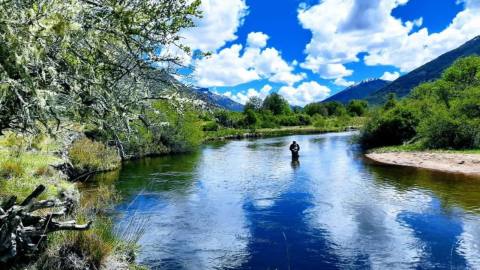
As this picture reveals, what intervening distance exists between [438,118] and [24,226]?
4449 cm

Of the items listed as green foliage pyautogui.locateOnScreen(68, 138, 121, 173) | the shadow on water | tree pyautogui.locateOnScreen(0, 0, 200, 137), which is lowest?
the shadow on water

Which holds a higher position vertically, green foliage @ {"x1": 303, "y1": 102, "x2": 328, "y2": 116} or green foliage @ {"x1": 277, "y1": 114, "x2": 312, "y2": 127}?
green foliage @ {"x1": 303, "y1": 102, "x2": 328, "y2": 116}

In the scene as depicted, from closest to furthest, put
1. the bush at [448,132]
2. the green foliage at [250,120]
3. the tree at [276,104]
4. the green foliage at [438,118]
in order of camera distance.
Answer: the bush at [448,132], the green foliage at [438,118], the green foliage at [250,120], the tree at [276,104]

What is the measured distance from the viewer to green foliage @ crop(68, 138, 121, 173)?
32719 mm

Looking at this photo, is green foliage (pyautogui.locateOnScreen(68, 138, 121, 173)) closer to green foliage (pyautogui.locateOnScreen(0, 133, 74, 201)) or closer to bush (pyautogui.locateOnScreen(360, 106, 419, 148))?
green foliage (pyautogui.locateOnScreen(0, 133, 74, 201))

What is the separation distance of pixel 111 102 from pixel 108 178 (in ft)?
88.3

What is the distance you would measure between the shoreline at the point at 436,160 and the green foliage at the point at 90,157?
25.3 meters

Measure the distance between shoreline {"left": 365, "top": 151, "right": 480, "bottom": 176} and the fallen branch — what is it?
100 ft

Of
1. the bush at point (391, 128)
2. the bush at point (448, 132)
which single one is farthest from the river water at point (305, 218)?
the bush at point (391, 128)

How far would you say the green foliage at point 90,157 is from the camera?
3272 centimetres

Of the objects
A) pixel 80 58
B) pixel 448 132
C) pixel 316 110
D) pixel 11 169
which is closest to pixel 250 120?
pixel 316 110

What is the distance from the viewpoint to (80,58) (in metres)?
5.95

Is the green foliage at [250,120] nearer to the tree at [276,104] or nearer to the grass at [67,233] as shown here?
the tree at [276,104]

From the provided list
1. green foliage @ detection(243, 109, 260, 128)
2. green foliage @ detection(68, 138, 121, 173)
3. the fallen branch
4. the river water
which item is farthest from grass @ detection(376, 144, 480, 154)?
green foliage @ detection(243, 109, 260, 128)
